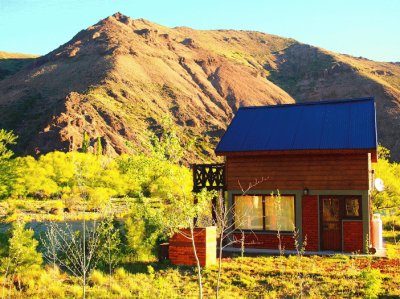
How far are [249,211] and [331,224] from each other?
→ 3782 millimetres

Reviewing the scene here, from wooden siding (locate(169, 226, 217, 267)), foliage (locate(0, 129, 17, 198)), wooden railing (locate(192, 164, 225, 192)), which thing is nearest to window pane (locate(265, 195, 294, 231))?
wooden railing (locate(192, 164, 225, 192))

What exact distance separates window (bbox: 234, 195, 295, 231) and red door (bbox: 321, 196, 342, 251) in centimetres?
140

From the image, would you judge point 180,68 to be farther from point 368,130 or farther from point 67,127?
point 368,130

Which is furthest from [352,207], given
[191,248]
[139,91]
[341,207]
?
[139,91]

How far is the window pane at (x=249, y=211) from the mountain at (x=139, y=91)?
54.8 m

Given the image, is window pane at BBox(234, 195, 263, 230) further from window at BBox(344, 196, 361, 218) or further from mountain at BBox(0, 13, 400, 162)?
mountain at BBox(0, 13, 400, 162)

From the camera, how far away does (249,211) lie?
22484mm

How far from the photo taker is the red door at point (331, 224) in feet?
68.5

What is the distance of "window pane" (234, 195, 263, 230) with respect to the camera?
2230 cm

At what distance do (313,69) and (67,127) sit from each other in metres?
112

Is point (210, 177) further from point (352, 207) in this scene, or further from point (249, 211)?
point (352, 207)

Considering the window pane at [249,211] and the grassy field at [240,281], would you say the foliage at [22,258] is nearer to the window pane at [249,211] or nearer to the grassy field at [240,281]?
→ the grassy field at [240,281]

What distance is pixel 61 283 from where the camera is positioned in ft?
50.3

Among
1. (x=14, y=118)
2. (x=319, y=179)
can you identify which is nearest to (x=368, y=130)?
(x=319, y=179)
